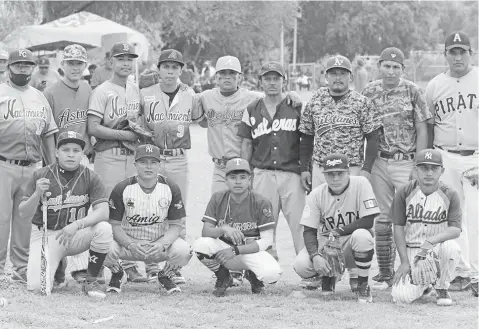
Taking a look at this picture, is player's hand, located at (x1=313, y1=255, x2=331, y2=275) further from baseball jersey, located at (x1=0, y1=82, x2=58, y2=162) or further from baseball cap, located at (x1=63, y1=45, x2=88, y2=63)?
baseball cap, located at (x1=63, y1=45, x2=88, y2=63)

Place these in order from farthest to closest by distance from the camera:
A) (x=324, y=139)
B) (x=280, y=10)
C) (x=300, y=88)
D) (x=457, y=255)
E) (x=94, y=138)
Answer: (x=300, y=88), (x=280, y=10), (x=94, y=138), (x=324, y=139), (x=457, y=255)

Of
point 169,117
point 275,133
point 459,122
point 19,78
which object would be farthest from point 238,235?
point 19,78

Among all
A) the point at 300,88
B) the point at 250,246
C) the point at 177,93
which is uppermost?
the point at 300,88

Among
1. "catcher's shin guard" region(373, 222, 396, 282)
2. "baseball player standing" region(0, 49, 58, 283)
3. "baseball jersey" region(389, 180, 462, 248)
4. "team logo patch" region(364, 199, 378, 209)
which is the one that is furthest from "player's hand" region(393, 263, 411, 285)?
"baseball player standing" region(0, 49, 58, 283)

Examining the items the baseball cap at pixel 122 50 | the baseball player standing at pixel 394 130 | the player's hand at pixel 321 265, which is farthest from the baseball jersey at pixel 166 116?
the player's hand at pixel 321 265

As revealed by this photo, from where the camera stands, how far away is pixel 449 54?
25.8 feet

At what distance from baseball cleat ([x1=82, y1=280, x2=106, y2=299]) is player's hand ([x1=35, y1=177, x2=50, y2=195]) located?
907 mm

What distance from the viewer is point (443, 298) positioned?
696cm

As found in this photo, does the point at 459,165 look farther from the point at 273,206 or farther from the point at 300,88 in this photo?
the point at 300,88

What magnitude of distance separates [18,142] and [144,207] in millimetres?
1334

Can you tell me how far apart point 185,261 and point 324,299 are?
1310mm

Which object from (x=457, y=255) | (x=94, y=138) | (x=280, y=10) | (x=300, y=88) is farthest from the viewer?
(x=300, y=88)

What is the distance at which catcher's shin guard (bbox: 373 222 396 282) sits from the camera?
785 cm

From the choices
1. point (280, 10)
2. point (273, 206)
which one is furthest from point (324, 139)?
point (280, 10)
